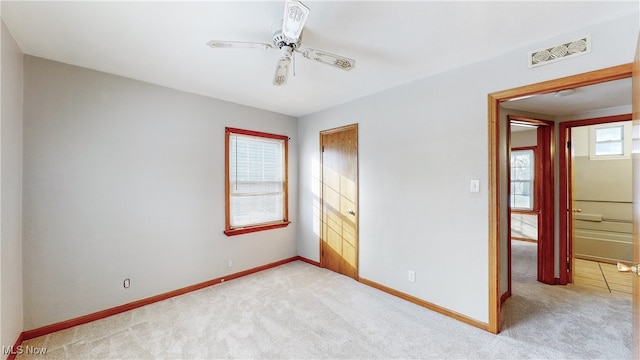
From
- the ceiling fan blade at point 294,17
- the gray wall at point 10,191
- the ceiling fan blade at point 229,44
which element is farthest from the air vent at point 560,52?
the gray wall at point 10,191

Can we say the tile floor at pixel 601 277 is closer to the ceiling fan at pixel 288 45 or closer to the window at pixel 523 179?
the window at pixel 523 179

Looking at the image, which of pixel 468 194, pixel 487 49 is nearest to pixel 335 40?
pixel 487 49

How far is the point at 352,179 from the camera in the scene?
11.6 ft

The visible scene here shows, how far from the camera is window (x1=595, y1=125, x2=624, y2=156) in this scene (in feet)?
14.1

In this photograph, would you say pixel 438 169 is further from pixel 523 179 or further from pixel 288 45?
pixel 523 179

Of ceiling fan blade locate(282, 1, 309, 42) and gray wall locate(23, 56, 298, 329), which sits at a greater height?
ceiling fan blade locate(282, 1, 309, 42)

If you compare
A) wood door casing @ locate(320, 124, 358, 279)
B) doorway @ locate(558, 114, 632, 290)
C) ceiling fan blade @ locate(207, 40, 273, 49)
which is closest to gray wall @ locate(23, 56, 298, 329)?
wood door casing @ locate(320, 124, 358, 279)

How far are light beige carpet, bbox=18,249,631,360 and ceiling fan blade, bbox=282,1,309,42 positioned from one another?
90.7 inches

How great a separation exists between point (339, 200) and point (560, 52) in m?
2.69

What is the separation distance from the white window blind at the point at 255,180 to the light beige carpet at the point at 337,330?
1128 mm

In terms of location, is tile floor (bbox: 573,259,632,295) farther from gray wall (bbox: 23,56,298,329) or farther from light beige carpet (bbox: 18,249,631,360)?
gray wall (bbox: 23,56,298,329)

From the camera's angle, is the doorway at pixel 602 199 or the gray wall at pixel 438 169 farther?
the doorway at pixel 602 199

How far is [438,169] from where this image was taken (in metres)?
2.67

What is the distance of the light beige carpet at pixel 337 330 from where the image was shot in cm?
204
